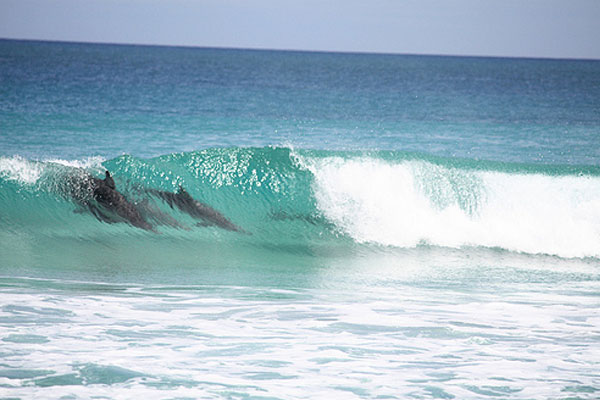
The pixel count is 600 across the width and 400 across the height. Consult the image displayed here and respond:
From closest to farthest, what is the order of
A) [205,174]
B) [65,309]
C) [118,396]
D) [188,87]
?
[118,396] → [65,309] → [205,174] → [188,87]

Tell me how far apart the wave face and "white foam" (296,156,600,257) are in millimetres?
21

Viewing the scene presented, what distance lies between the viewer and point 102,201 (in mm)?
11938

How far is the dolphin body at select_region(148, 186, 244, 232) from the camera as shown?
12.0 meters

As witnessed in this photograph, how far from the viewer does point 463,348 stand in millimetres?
6387

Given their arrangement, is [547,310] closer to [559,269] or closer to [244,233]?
[559,269]

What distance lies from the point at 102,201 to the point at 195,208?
4.98 feet

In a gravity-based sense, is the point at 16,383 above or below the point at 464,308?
below

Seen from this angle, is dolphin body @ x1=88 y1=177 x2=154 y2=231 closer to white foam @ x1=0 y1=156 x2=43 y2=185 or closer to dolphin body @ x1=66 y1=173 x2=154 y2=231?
dolphin body @ x1=66 y1=173 x2=154 y2=231

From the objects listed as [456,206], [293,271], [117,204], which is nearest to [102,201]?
[117,204]

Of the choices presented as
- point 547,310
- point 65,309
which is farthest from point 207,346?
point 547,310

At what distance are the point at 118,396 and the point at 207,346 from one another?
1.23m

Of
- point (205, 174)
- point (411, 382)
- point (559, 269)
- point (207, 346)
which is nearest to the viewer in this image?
point (411, 382)

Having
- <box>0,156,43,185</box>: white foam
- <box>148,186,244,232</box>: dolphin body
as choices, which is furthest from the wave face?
<box>148,186,244,232</box>: dolphin body

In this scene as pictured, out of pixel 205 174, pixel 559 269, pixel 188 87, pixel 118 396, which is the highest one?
pixel 188 87
